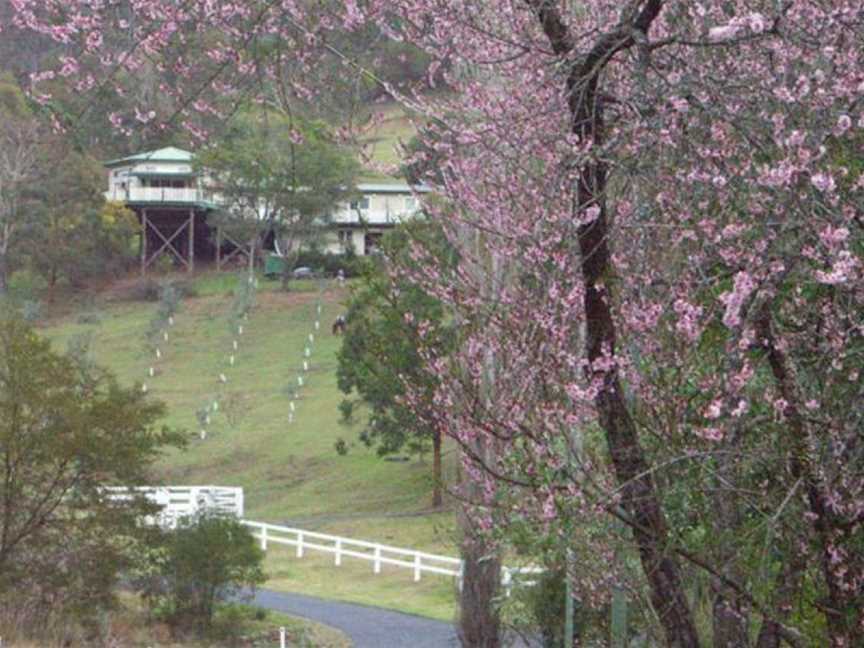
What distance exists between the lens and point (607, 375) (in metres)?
6.60

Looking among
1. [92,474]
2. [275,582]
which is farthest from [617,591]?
[275,582]

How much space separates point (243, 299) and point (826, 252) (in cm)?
5491

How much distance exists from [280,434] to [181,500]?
43.4ft

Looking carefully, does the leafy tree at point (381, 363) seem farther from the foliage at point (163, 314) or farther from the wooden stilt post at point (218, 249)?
the wooden stilt post at point (218, 249)

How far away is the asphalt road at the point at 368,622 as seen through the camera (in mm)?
23922

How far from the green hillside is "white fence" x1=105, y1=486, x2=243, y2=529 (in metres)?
0.82

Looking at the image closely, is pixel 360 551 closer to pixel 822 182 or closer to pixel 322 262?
pixel 822 182

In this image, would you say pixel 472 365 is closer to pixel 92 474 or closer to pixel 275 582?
pixel 92 474

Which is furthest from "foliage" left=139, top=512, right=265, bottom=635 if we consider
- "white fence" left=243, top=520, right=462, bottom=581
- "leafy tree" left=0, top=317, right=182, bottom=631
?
"white fence" left=243, top=520, right=462, bottom=581

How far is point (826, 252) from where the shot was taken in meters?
5.37

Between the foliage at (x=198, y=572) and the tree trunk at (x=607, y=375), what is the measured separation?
20841mm

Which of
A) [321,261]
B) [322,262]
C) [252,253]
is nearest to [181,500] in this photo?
[252,253]

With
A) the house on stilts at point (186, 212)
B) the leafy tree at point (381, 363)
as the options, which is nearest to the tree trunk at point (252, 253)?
the house on stilts at point (186, 212)

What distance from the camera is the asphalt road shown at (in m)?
23.9
